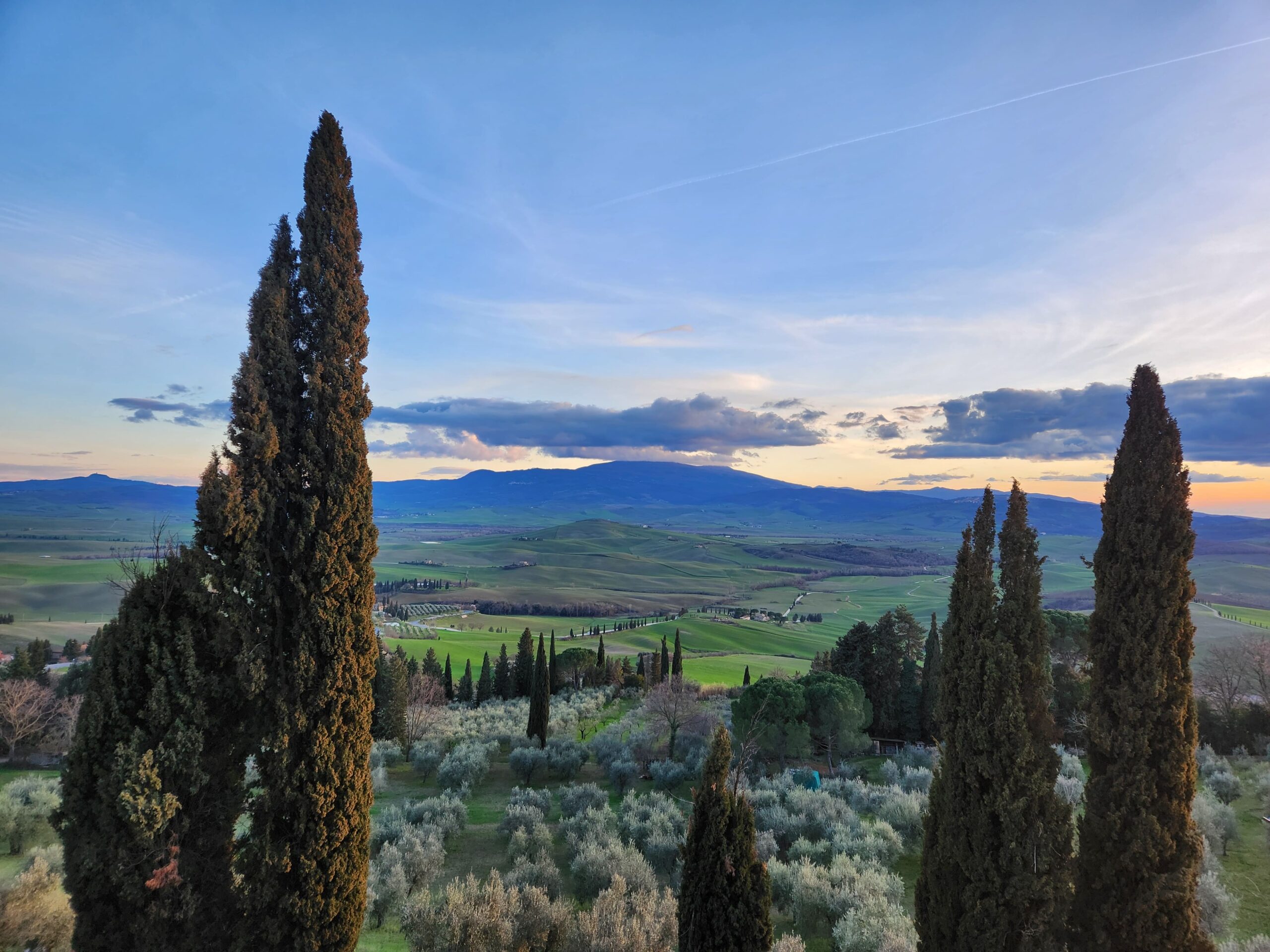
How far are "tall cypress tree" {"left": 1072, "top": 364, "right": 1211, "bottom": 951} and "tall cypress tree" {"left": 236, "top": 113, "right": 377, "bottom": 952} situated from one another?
11103 mm

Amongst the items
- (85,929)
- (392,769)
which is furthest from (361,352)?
(392,769)

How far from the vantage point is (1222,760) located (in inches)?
875

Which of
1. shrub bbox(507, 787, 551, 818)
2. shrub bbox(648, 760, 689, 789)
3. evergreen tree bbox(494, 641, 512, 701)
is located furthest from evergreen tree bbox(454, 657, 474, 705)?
shrub bbox(507, 787, 551, 818)

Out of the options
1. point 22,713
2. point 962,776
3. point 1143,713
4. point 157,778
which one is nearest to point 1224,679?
point 1143,713

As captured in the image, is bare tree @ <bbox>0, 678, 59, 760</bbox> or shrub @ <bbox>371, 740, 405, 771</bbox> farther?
bare tree @ <bbox>0, 678, 59, 760</bbox>

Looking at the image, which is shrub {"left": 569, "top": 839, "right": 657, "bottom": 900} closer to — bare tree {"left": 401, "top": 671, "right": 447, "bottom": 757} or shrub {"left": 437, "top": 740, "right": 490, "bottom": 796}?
shrub {"left": 437, "top": 740, "right": 490, "bottom": 796}

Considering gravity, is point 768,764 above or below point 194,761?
below

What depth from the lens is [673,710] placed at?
28.3m

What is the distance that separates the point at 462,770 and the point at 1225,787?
25.6 meters

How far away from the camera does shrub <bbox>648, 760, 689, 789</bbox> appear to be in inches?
899

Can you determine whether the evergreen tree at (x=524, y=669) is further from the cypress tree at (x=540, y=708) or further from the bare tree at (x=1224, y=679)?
the bare tree at (x=1224, y=679)

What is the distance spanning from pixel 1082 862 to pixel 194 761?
13.0 meters

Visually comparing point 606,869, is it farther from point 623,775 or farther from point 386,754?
point 386,754

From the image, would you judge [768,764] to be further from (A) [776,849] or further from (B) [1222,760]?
(B) [1222,760]
